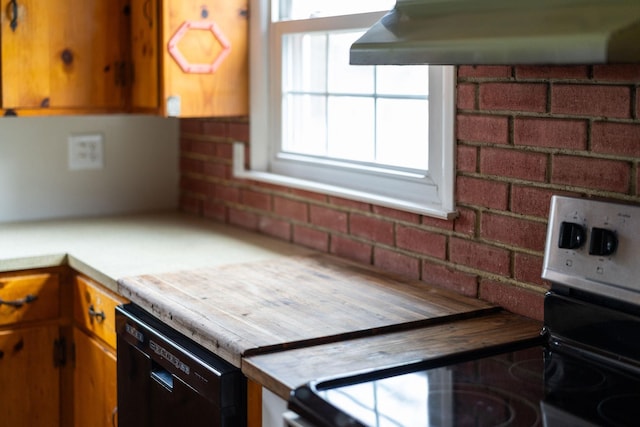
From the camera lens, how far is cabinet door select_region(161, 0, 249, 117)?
279 centimetres

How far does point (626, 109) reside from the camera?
167cm

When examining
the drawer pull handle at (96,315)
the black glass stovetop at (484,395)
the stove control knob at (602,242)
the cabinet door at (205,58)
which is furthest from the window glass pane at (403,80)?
the drawer pull handle at (96,315)

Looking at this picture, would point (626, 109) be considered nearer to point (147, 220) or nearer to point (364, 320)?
point (364, 320)

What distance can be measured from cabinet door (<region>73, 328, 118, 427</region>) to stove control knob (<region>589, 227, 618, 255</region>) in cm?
133

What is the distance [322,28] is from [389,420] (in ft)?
5.03

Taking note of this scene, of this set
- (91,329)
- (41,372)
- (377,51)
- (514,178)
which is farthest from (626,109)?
(41,372)

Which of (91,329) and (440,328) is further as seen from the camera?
(91,329)

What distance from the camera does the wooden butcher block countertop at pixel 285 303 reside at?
178cm

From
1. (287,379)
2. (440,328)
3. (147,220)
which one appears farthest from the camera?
(147,220)

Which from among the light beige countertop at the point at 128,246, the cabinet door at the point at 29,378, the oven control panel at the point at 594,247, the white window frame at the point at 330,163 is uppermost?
the white window frame at the point at 330,163

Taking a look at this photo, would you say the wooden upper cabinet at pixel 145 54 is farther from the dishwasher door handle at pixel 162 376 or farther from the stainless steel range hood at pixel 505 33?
the stainless steel range hood at pixel 505 33

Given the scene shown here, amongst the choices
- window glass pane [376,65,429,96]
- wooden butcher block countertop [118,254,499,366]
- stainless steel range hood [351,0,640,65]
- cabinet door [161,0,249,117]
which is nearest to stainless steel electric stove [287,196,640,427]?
wooden butcher block countertop [118,254,499,366]

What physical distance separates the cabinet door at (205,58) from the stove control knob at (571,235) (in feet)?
4.86

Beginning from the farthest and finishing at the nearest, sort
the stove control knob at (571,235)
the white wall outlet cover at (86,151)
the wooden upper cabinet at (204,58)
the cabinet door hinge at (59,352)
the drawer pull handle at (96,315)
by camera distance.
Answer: the white wall outlet cover at (86,151) < the wooden upper cabinet at (204,58) < the cabinet door hinge at (59,352) < the drawer pull handle at (96,315) < the stove control knob at (571,235)
